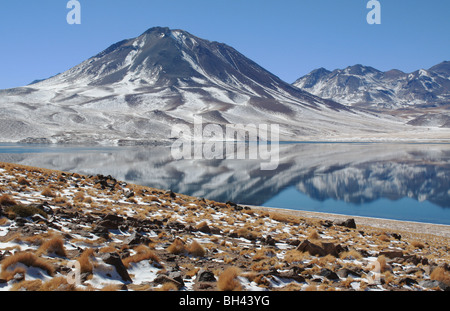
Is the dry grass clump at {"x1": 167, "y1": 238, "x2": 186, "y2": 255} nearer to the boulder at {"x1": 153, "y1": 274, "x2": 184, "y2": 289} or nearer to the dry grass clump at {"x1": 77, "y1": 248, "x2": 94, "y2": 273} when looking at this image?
the boulder at {"x1": 153, "y1": 274, "x2": 184, "y2": 289}

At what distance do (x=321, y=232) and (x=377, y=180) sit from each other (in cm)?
3168

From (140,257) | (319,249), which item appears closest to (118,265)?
(140,257)

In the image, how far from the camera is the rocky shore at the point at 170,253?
7.23 metres

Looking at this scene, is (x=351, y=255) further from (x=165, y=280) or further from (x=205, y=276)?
(x=165, y=280)

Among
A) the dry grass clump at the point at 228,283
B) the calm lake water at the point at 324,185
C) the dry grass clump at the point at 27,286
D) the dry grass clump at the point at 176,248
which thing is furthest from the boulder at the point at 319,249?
the calm lake water at the point at 324,185

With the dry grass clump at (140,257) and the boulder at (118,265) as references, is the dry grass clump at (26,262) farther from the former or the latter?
the dry grass clump at (140,257)

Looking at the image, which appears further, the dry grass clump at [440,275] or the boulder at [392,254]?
the boulder at [392,254]

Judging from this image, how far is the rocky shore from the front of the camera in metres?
7.23

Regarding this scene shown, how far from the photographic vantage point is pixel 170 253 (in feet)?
32.7

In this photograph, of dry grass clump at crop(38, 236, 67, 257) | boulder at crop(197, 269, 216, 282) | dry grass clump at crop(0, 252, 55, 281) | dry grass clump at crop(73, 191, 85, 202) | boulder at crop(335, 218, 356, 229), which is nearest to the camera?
dry grass clump at crop(0, 252, 55, 281)

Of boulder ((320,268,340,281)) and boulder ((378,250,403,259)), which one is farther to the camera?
boulder ((378,250,403,259))

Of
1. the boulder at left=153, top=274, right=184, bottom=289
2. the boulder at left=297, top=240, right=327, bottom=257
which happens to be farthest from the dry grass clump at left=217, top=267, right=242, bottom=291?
the boulder at left=297, top=240, right=327, bottom=257

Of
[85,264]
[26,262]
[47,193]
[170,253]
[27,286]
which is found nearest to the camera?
[27,286]

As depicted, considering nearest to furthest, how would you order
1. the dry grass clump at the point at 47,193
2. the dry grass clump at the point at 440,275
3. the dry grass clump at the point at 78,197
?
the dry grass clump at the point at 440,275
the dry grass clump at the point at 47,193
the dry grass clump at the point at 78,197
